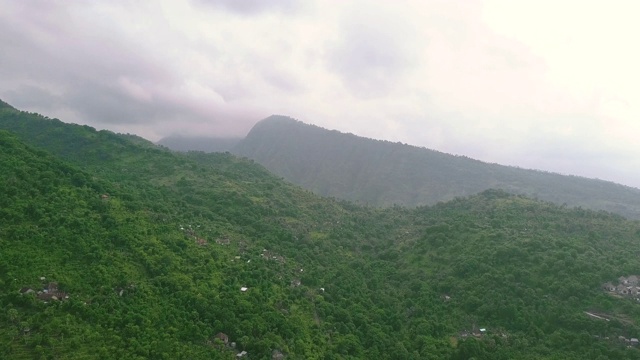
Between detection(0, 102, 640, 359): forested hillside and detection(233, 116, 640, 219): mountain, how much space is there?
76.3m

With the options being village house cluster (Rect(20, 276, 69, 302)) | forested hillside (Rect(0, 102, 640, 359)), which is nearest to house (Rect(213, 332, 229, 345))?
forested hillside (Rect(0, 102, 640, 359))

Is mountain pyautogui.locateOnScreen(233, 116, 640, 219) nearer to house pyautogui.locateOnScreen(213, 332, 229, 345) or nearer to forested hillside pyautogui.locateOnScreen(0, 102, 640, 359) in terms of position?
forested hillside pyautogui.locateOnScreen(0, 102, 640, 359)

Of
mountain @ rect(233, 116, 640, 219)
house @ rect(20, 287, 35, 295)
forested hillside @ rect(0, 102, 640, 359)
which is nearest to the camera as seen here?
house @ rect(20, 287, 35, 295)

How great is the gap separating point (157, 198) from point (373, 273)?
3064 centimetres

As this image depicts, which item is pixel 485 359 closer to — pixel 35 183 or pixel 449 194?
pixel 35 183

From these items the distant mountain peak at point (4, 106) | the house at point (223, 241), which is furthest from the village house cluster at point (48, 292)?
the distant mountain peak at point (4, 106)

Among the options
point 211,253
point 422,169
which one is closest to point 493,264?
point 211,253

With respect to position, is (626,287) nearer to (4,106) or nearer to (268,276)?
(268,276)

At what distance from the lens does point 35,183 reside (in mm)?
42125

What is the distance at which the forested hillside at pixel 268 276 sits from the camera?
30375 mm

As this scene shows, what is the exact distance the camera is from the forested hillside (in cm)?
3038

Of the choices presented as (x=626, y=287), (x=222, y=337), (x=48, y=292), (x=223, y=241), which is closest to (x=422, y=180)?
(x=626, y=287)

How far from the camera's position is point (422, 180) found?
168 meters

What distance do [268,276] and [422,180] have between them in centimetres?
12921
